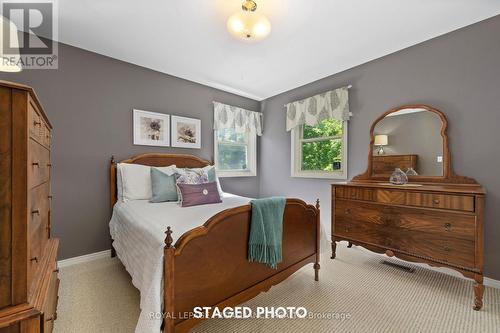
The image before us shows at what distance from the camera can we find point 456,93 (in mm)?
2254

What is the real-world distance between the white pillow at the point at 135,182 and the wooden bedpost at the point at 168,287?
5.35 feet

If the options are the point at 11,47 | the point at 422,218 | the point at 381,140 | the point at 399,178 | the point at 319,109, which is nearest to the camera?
the point at 11,47

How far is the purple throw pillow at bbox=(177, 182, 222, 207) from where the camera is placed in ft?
7.53

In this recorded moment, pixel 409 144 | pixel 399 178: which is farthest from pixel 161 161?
pixel 409 144

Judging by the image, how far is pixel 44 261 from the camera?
121cm

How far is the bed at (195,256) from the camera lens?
1194mm

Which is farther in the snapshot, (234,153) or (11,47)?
(234,153)

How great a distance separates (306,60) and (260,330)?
9.54ft

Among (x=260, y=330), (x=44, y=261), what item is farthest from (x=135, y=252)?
(x=260, y=330)

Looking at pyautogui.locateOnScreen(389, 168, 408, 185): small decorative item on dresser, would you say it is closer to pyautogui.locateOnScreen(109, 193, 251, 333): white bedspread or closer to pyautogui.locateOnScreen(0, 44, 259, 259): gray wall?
pyautogui.locateOnScreen(109, 193, 251, 333): white bedspread

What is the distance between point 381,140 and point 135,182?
3049 millimetres

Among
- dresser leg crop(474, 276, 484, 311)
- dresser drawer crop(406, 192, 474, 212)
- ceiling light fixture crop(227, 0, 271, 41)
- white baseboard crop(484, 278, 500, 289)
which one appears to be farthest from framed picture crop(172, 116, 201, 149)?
white baseboard crop(484, 278, 500, 289)

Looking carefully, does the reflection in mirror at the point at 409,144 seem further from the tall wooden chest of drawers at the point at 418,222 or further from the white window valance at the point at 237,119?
the white window valance at the point at 237,119

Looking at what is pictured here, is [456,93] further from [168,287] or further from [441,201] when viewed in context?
[168,287]
